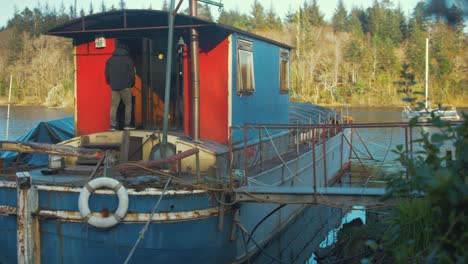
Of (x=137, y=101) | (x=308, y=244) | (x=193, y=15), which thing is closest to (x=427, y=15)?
(x=193, y=15)

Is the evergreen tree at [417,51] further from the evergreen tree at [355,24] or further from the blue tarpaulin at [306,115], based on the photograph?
the evergreen tree at [355,24]

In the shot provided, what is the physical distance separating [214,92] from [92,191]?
3275 mm

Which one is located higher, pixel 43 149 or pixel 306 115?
pixel 306 115

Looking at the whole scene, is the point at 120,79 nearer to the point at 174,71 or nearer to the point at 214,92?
the point at 174,71

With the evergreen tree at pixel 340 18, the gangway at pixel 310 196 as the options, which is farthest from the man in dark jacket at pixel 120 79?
the evergreen tree at pixel 340 18

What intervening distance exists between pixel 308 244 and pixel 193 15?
221 inches

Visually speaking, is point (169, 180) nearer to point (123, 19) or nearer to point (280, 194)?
point (280, 194)

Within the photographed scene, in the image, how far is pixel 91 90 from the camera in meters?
10.7

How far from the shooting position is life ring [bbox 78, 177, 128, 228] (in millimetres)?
7254

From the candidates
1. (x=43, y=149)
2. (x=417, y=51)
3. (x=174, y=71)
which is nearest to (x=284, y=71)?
(x=174, y=71)

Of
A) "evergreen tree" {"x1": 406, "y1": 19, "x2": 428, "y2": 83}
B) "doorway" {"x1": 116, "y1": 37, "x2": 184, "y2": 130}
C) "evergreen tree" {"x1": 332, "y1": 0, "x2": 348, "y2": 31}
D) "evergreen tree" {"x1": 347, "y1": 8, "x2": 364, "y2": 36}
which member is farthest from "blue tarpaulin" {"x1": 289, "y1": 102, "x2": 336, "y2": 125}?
Answer: "evergreen tree" {"x1": 332, "y1": 0, "x2": 348, "y2": 31}

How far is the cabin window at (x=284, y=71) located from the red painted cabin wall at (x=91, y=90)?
4172 millimetres

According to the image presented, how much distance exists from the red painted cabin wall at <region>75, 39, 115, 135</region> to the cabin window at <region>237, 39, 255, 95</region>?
95.1 inches

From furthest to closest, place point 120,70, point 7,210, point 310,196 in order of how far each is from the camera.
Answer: point 120,70 < point 310,196 < point 7,210
